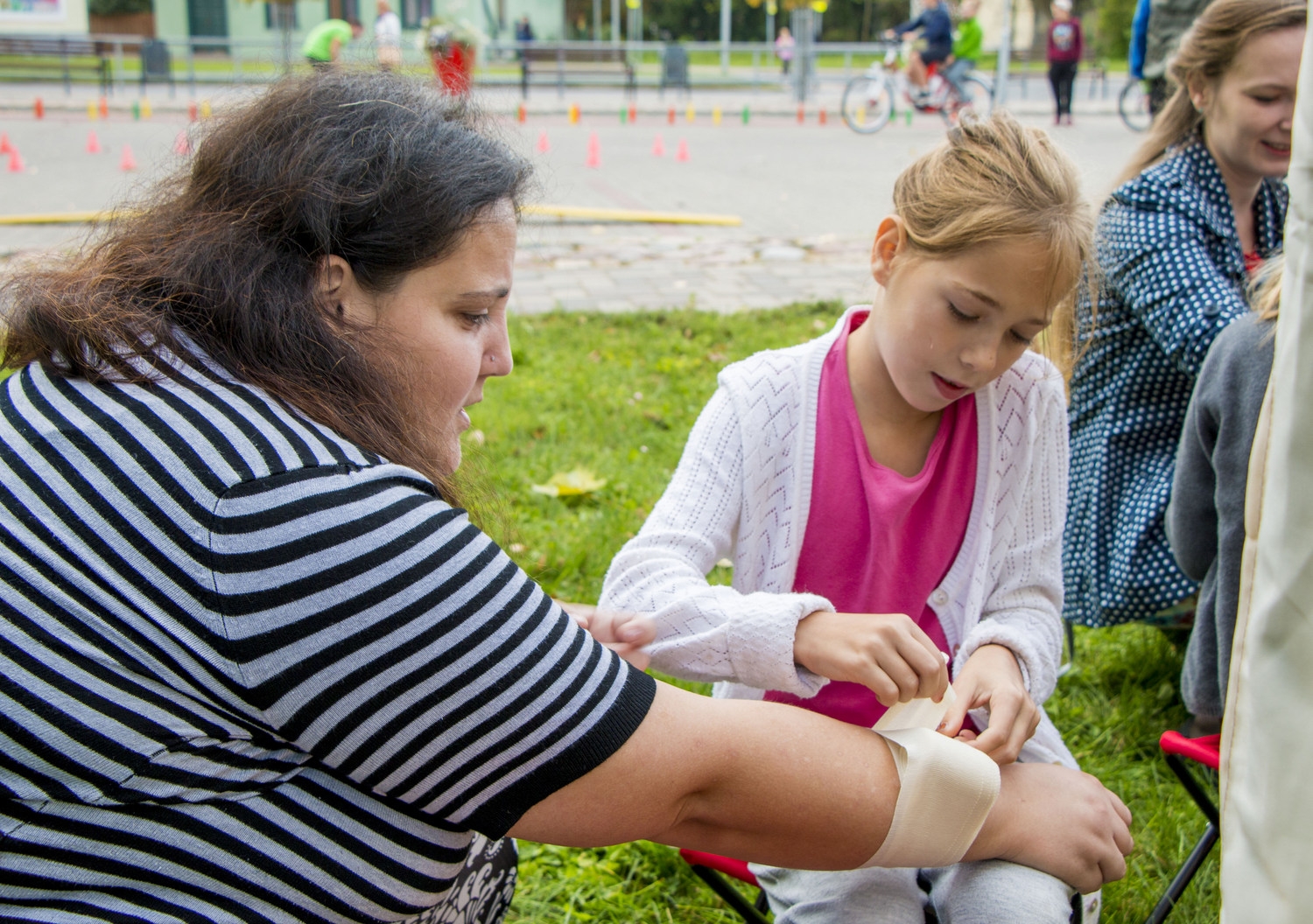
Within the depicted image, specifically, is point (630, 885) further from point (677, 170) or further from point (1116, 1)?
point (1116, 1)

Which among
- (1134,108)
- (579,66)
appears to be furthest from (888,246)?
(579,66)

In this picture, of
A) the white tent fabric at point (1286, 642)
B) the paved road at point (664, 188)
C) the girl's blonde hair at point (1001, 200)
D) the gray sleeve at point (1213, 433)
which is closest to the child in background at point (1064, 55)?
the paved road at point (664, 188)

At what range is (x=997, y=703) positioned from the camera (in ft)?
5.00

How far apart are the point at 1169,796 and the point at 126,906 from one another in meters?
1.98

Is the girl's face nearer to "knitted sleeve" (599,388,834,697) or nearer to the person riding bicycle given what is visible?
"knitted sleeve" (599,388,834,697)

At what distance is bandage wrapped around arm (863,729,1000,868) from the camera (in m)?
1.25

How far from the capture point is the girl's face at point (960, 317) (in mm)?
1686

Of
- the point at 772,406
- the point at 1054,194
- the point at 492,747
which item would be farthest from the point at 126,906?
the point at 1054,194

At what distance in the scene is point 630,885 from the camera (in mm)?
2160

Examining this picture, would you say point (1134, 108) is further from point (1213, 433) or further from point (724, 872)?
point (724, 872)

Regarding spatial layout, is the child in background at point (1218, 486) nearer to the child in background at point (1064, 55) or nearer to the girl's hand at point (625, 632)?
the girl's hand at point (625, 632)

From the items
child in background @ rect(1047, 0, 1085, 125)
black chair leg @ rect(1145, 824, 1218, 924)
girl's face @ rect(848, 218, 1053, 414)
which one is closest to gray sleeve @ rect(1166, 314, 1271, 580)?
girl's face @ rect(848, 218, 1053, 414)

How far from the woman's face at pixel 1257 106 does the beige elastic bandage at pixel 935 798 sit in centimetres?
178

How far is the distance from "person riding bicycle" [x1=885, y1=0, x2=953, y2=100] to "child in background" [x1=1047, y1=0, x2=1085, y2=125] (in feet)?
4.55
